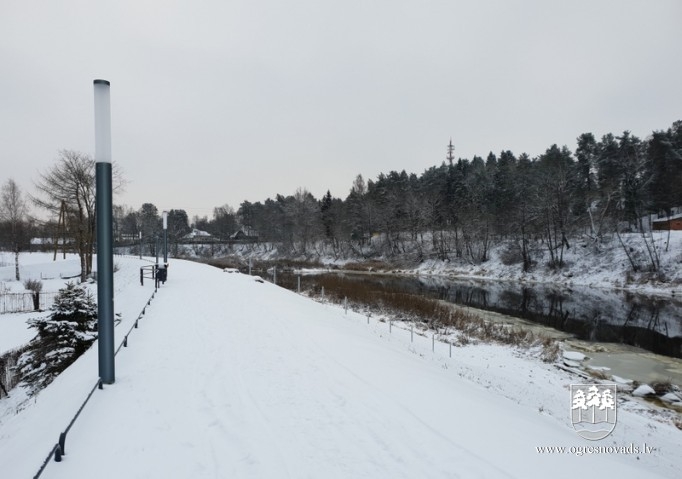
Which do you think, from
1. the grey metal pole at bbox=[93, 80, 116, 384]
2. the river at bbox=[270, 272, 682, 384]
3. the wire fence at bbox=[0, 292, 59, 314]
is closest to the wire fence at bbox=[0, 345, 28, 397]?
the grey metal pole at bbox=[93, 80, 116, 384]

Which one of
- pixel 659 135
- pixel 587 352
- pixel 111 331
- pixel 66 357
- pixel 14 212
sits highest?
pixel 659 135

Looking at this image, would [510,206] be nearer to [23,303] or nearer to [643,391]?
[643,391]

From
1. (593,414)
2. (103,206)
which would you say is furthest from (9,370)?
(593,414)

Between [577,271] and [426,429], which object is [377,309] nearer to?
[426,429]

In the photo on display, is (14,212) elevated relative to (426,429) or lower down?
elevated

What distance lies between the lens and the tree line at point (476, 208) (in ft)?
118

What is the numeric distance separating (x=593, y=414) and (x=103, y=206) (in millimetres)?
9849

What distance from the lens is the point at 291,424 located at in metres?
4.58

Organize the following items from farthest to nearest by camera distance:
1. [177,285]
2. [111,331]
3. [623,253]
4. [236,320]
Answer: [623,253]
[177,285]
[236,320]
[111,331]

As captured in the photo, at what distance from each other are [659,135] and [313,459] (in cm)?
6428

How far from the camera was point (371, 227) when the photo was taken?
68.4 metres

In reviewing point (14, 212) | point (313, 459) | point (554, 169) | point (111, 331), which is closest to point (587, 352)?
point (313, 459)

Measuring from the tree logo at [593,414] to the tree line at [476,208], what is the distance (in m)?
32.3

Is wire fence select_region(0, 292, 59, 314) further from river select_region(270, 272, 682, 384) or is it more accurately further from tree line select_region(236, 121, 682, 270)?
tree line select_region(236, 121, 682, 270)
